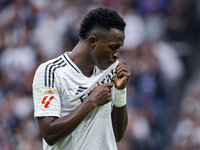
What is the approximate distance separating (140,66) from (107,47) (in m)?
3.91

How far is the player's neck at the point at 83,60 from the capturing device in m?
3.45

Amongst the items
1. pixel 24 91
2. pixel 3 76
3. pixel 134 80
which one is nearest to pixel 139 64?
pixel 134 80

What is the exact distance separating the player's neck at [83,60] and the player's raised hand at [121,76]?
215 millimetres

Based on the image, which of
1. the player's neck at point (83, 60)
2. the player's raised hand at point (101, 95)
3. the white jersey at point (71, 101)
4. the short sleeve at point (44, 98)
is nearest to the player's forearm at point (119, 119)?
the white jersey at point (71, 101)

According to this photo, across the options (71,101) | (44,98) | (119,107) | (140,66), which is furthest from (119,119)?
(140,66)

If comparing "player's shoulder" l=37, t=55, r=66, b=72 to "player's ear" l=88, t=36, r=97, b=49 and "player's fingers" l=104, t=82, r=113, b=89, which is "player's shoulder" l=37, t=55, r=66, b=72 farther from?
"player's fingers" l=104, t=82, r=113, b=89

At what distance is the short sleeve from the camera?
3242mm

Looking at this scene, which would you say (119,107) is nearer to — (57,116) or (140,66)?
(57,116)

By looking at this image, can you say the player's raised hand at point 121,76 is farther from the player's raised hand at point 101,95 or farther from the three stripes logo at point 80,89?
the three stripes logo at point 80,89

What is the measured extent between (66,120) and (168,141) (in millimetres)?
3999

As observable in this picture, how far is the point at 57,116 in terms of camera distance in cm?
326

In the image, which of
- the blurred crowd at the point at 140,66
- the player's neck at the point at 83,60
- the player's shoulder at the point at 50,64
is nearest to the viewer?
the player's shoulder at the point at 50,64

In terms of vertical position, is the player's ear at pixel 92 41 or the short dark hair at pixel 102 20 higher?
the short dark hair at pixel 102 20

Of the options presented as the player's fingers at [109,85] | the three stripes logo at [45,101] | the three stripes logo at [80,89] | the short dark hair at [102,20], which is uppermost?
the short dark hair at [102,20]
